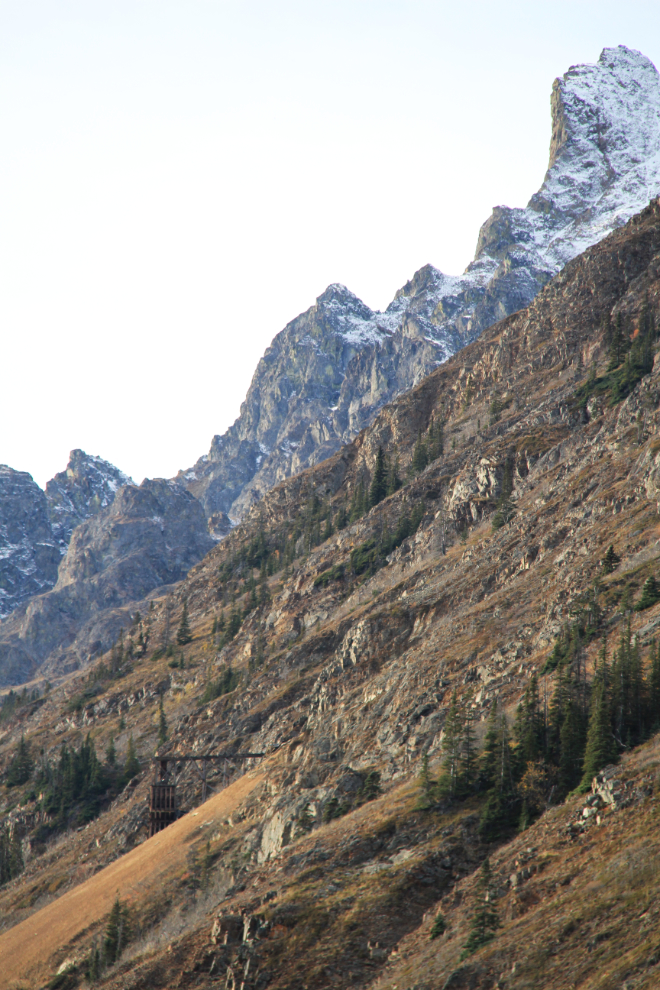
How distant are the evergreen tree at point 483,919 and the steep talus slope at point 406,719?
799mm

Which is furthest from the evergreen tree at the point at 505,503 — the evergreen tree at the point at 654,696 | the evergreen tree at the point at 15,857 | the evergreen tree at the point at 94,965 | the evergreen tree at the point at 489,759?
the evergreen tree at the point at 15,857

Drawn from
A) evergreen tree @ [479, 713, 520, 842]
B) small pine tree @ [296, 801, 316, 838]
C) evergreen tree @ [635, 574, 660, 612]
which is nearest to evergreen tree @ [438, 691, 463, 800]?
evergreen tree @ [479, 713, 520, 842]

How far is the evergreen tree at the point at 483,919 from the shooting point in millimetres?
49125

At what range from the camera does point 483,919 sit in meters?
50.7

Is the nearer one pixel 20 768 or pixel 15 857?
pixel 15 857

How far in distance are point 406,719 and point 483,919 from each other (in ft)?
130

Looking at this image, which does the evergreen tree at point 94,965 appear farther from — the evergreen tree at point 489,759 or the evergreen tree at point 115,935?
the evergreen tree at point 489,759

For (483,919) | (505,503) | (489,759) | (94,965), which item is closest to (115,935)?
(94,965)

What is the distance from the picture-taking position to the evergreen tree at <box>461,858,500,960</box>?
49.1 m

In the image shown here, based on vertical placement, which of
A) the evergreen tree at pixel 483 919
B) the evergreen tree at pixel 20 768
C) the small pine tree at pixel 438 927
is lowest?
the small pine tree at pixel 438 927

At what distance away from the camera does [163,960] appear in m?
63.0

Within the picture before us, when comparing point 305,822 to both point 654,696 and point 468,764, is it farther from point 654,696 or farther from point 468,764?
point 654,696

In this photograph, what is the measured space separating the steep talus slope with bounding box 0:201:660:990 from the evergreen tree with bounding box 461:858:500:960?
80 cm

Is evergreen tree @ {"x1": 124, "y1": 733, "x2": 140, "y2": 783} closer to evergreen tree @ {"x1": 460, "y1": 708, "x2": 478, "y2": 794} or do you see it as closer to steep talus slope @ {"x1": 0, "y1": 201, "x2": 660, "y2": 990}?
steep talus slope @ {"x1": 0, "y1": 201, "x2": 660, "y2": 990}
